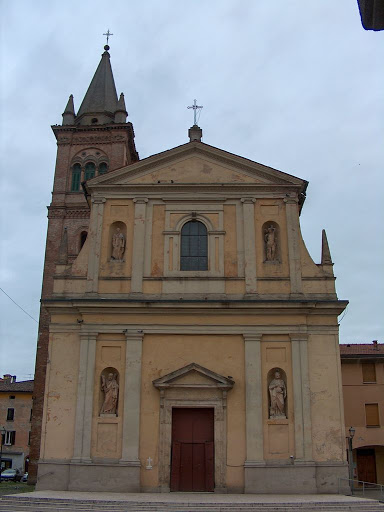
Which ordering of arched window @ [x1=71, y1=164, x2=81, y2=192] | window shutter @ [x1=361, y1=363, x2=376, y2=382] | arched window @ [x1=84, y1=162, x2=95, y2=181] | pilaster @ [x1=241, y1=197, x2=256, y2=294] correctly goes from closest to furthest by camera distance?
pilaster @ [x1=241, y1=197, x2=256, y2=294] < window shutter @ [x1=361, y1=363, x2=376, y2=382] < arched window @ [x1=71, y1=164, x2=81, y2=192] < arched window @ [x1=84, y1=162, x2=95, y2=181]

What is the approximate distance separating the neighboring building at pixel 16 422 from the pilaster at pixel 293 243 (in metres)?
38.5

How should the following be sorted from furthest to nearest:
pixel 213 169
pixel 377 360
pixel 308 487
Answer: pixel 377 360
pixel 213 169
pixel 308 487

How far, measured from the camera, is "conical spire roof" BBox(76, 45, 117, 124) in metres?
38.2

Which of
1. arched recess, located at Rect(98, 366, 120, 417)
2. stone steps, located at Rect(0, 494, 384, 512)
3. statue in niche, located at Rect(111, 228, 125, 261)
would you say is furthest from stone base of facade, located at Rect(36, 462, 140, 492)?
statue in niche, located at Rect(111, 228, 125, 261)

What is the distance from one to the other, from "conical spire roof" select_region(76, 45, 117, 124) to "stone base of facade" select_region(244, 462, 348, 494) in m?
25.9

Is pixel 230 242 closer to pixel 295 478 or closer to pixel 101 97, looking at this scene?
pixel 295 478

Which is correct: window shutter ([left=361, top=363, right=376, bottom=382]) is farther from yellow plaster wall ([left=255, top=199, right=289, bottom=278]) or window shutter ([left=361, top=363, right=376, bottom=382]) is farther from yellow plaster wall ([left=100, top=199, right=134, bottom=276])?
yellow plaster wall ([left=100, top=199, right=134, bottom=276])

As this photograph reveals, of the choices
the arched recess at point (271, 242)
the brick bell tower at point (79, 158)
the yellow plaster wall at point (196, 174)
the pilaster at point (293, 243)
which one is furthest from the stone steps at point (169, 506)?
the brick bell tower at point (79, 158)

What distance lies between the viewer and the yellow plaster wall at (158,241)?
2064 cm

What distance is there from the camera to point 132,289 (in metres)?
20.3

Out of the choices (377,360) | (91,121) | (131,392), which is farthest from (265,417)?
(91,121)

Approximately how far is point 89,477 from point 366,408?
17126 mm

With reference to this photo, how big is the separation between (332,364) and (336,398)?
3.51ft

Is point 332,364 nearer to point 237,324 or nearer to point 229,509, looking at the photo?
point 237,324
